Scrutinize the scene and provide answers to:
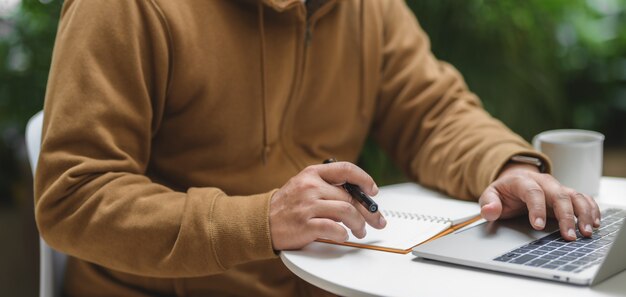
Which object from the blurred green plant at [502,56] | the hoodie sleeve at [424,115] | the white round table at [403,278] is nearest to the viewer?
the white round table at [403,278]

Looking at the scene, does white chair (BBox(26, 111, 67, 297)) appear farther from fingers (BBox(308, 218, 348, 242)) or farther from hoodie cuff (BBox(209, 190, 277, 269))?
fingers (BBox(308, 218, 348, 242))

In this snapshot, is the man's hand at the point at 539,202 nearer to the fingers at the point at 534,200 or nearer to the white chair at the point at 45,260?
the fingers at the point at 534,200

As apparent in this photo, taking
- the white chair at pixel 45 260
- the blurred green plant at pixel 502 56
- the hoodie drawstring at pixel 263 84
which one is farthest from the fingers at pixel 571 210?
the blurred green plant at pixel 502 56

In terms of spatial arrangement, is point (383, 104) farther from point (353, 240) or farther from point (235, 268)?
point (353, 240)

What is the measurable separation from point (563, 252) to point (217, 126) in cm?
62

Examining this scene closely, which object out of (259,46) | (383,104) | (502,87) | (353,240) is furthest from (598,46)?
(353,240)

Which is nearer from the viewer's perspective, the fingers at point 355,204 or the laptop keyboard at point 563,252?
the laptop keyboard at point 563,252

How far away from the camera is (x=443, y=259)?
3.09 feet

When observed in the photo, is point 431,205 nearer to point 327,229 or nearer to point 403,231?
point 403,231

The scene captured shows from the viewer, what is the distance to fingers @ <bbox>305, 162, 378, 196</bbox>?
1038mm

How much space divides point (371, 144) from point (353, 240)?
1201mm

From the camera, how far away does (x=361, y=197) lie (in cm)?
104

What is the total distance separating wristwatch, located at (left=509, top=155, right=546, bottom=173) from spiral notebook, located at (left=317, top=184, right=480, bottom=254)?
10 cm

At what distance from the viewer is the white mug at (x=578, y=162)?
133cm
